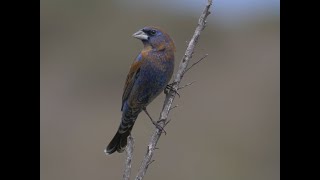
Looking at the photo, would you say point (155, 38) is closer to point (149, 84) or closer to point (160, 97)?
point (149, 84)

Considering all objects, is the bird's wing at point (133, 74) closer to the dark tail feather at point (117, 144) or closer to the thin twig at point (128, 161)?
the dark tail feather at point (117, 144)

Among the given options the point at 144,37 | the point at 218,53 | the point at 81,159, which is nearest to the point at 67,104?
the point at 81,159

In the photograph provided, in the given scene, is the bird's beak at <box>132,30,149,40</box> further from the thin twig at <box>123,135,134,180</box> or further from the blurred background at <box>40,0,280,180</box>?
the blurred background at <box>40,0,280,180</box>

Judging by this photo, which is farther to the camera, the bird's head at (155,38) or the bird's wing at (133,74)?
the bird's wing at (133,74)

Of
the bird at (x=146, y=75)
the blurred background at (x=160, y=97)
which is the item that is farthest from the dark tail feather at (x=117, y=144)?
the blurred background at (x=160, y=97)

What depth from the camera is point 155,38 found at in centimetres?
576

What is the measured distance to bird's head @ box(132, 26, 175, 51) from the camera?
18.8 ft

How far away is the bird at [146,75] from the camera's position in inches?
227

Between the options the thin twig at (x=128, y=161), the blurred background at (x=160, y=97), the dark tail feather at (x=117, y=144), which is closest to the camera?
the thin twig at (x=128, y=161)

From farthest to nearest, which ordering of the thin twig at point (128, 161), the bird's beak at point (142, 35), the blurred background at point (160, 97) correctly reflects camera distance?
the blurred background at point (160, 97) < the bird's beak at point (142, 35) < the thin twig at point (128, 161)

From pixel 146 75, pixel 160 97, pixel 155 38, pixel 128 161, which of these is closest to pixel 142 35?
pixel 155 38

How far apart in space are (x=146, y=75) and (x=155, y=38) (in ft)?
1.20
